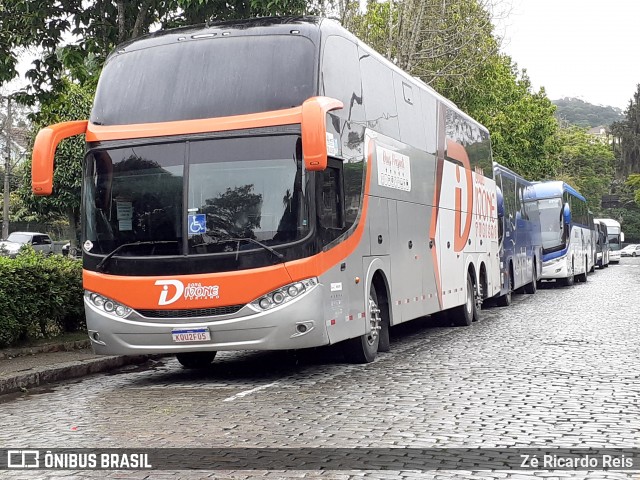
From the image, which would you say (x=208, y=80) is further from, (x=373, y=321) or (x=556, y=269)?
(x=556, y=269)

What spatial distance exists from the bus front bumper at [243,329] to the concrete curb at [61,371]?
1228mm

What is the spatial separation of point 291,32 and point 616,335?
7751 millimetres

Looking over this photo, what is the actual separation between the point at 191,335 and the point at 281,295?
40.8 inches

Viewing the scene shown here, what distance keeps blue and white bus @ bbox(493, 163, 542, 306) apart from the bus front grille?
14.1 metres

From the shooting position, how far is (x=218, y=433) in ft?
24.3

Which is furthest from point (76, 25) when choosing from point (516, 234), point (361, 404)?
point (516, 234)

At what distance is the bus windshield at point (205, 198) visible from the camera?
9938 mm

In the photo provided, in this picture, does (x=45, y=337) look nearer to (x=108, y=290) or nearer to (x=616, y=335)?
(x=108, y=290)

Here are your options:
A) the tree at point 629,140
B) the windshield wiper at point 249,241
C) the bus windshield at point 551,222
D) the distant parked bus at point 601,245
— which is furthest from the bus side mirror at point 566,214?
the tree at point 629,140

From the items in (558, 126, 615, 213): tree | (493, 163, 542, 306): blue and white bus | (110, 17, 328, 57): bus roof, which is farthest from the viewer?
(558, 126, 615, 213): tree

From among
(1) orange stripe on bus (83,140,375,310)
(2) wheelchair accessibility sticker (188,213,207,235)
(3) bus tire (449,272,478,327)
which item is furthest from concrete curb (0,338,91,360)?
(3) bus tire (449,272,478,327)

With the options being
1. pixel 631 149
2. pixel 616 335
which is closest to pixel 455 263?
pixel 616 335

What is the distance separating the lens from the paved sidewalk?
34.5ft

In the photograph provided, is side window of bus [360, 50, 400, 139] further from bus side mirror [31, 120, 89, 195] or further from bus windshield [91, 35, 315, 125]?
bus side mirror [31, 120, 89, 195]
